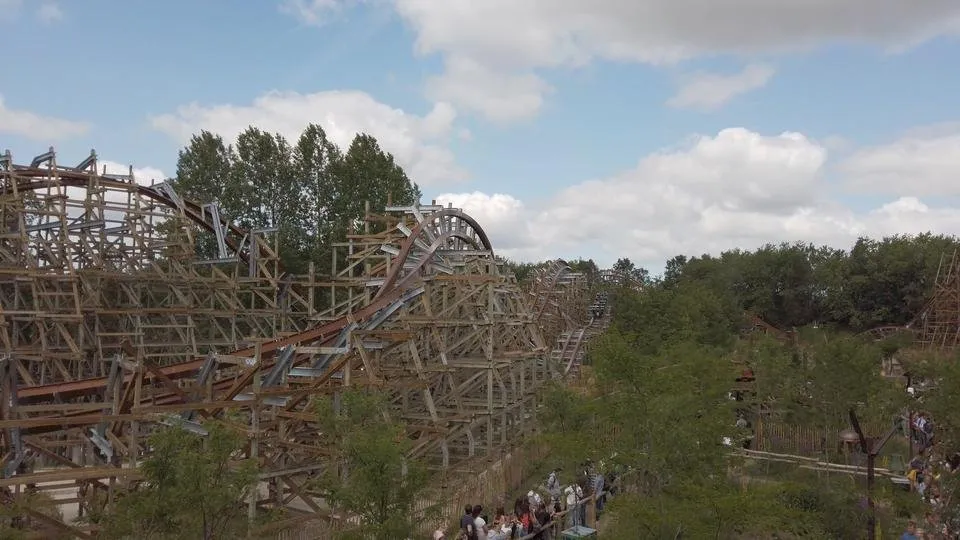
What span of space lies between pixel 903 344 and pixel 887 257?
663 inches

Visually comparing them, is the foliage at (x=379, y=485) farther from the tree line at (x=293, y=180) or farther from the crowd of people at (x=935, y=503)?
the tree line at (x=293, y=180)

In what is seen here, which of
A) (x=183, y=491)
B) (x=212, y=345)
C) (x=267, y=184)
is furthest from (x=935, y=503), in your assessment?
(x=267, y=184)

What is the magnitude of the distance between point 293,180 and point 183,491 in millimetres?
37117

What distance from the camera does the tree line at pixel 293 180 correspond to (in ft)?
→ 138

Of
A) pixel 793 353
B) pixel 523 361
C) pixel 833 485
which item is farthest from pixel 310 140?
pixel 833 485

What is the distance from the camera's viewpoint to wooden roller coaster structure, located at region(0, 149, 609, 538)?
1369cm

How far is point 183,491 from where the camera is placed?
816cm

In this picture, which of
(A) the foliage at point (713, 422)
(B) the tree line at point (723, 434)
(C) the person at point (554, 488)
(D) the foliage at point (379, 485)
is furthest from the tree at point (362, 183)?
(D) the foliage at point (379, 485)

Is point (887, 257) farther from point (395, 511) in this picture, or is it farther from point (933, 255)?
point (395, 511)

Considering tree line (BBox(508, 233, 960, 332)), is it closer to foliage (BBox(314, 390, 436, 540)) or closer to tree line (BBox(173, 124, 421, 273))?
tree line (BBox(173, 124, 421, 273))

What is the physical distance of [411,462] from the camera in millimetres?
8844

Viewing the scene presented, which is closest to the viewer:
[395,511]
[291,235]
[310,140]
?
[395,511]

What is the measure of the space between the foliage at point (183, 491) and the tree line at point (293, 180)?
3303 centimetres

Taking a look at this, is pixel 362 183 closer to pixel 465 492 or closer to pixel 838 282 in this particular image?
pixel 465 492
